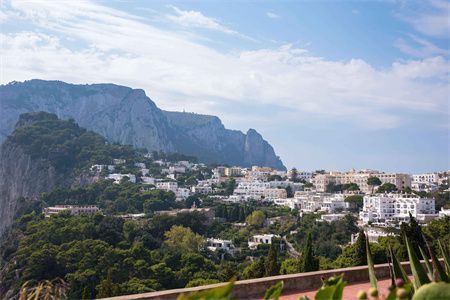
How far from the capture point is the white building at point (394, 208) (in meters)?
38.1

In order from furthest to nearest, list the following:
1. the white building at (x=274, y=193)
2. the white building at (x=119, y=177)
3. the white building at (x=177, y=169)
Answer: the white building at (x=177, y=169) < the white building at (x=274, y=193) < the white building at (x=119, y=177)

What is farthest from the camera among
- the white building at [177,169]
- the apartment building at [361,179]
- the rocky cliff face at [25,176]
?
the white building at [177,169]

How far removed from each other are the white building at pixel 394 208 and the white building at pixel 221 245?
1111cm

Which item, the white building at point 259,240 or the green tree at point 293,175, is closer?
the white building at point 259,240

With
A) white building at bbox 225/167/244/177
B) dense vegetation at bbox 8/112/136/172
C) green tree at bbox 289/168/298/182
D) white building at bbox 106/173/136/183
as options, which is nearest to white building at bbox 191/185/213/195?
white building at bbox 106/173/136/183

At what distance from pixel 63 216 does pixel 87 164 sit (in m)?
23.2

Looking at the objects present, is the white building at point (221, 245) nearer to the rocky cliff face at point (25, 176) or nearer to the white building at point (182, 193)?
the white building at point (182, 193)

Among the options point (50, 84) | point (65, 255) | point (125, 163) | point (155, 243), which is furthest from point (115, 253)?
point (50, 84)

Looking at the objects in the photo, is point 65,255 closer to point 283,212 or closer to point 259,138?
point 283,212

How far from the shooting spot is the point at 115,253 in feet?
70.5

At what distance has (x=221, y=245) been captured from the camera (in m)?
31.6

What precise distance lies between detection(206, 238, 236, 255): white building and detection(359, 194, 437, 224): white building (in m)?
11.1

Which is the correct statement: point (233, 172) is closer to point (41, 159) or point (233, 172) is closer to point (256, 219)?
point (41, 159)

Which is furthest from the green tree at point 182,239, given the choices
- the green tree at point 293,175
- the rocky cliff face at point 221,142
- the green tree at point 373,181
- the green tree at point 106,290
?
the rocky cliff face at point 221,142
